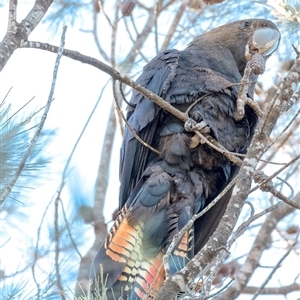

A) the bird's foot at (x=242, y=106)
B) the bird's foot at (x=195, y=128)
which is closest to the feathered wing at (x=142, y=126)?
the bird's foot at (x=195, y=128)

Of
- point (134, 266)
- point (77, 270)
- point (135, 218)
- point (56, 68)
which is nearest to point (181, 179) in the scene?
point (135, 218)

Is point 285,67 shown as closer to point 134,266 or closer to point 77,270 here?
point 77,270

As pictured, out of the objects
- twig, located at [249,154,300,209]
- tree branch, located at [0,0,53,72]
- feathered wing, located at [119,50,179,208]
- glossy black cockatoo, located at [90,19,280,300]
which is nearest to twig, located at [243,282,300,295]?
glossy black cockatoo, located at [90,19,280,300]

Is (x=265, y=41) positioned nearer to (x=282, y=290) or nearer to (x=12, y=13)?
(x=282, y=290)

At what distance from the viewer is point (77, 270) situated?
3240 millimetres

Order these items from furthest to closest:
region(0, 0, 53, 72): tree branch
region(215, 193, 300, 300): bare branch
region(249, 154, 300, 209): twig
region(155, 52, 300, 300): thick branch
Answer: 1. region(215, 193, 300, 300): bare branch
2. region(249, 154, 300, 209): twig
3. region(0, 0, 53, 72): tree branch
4. region(155, 52, 300, 300): thick branch

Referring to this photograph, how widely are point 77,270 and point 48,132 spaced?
2.81 ft

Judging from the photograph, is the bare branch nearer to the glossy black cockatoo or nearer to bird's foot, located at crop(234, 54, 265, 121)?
the glossy black cockatoo

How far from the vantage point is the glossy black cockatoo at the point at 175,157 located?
265 cm

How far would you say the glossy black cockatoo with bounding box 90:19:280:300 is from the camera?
2646 mm

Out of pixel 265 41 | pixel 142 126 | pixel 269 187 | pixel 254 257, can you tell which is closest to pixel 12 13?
pixel 269 187

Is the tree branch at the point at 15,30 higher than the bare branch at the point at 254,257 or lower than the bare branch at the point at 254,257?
higher

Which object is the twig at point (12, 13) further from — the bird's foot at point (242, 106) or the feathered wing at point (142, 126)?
the bird's foot at point (242, 106)

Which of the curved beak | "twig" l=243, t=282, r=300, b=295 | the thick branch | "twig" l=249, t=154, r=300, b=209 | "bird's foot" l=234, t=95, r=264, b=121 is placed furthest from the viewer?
"twig" l=243, t=282, r=300, b=295
